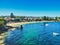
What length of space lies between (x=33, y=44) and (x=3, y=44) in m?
10.3

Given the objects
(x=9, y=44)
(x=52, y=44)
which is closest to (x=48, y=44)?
(x=52, y=44)

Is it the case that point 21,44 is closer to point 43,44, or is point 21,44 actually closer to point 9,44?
point 9,44

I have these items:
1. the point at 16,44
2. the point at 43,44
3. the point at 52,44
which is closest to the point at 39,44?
the point at 43,44

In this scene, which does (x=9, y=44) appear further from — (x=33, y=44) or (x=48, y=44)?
(x=48, y=44)

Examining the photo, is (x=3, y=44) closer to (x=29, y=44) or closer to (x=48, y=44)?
(x=29, y=44)

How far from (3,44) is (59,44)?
19.7 meters

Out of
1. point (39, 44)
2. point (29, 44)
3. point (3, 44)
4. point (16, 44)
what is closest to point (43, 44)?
point (39, 44)

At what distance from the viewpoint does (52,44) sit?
4738 cm

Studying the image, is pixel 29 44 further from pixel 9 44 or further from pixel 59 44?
pixel 59 44

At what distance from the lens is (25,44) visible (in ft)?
153

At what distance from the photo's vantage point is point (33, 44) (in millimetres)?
46531

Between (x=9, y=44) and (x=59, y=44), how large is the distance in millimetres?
17703

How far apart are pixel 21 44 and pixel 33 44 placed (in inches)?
165

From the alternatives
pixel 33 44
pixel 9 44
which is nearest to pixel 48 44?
pixel 33 44
